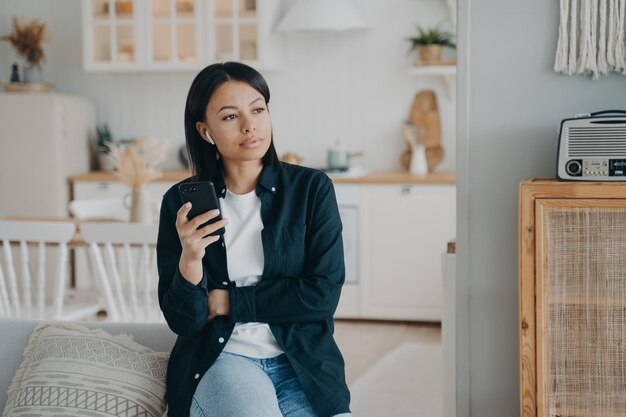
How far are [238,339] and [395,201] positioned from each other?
329 cm

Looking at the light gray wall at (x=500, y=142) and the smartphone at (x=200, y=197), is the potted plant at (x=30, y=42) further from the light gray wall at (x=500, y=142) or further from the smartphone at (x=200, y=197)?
the smartphone at (x=200, y=197)

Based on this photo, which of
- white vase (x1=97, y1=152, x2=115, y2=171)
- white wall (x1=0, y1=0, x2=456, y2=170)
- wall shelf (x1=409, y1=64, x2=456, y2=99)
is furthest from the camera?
white vase (x1=97, y1=152, x2=115, y2=171)

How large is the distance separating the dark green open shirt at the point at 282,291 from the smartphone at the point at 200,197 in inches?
4.4

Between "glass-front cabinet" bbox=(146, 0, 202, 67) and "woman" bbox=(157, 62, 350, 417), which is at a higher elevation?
"glass-front cabinet" bbox=(146, 0, 202, 67)

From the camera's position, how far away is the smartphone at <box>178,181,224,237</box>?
1946 mm

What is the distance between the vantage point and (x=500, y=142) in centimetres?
251

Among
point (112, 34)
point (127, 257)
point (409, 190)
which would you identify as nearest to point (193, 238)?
point (127, 257)

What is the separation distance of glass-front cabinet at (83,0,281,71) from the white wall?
0.29 metres

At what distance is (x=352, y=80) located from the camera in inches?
227

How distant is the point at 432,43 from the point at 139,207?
2237 mm

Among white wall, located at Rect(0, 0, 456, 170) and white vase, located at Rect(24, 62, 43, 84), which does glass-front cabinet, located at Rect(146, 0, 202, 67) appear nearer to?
white wall, located at Rect(0, 0, 456, 170)

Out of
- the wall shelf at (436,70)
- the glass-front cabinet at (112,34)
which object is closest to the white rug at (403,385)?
the wall shelf at (436,70)

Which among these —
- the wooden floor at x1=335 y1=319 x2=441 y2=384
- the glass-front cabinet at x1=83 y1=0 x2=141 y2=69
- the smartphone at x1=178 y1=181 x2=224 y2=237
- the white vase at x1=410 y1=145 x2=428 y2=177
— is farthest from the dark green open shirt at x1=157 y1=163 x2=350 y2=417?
the glass-front cabinet at x1=83 y1=0 x2=141 y2=69

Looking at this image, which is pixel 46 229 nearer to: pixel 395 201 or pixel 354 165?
pixel 395 201
